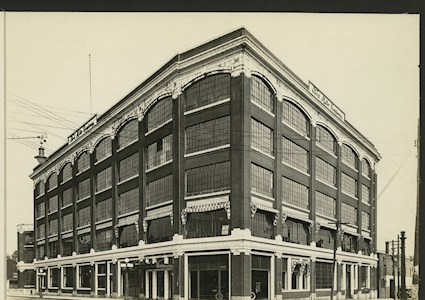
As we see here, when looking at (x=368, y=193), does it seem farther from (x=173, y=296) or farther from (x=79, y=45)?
(x=79, y=45)

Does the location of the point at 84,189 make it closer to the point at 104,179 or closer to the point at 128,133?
the point at 104,179

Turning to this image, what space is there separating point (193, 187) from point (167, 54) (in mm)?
1861

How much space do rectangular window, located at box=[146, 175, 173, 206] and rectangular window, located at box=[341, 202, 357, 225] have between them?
2592 mm

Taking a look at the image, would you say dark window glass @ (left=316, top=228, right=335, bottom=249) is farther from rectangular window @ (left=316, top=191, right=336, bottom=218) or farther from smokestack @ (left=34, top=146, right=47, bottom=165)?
smokestack @ (left=34, top=146, right=47, bottom=165)

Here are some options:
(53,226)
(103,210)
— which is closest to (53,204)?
(53,226)

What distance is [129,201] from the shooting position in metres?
8.34

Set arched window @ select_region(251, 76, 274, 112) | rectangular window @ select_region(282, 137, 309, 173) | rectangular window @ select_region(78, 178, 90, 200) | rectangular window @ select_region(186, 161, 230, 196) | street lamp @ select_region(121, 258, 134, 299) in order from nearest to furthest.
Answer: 1. rectangular window @ select_region(186, 161, 230, 196)
2. arched window @ select_region(251, 76, 274, 112)
3. rectangular window @ select_region(282, 137, 309, 173)
4. street lamp @ select_region(121, 258, 134, 299)
5. rectangular window @ select_region(78, 178, 90, 200)

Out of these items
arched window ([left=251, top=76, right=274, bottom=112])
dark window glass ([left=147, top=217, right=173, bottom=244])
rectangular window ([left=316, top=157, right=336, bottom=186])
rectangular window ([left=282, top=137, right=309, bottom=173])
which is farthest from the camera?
rectangular window ([left=316, top=157, right=336, bottom=186])

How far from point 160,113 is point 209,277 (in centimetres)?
237

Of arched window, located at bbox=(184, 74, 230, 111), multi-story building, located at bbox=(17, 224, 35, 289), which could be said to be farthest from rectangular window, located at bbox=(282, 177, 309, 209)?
multi-story building, located at bbox=(17, 224, 35, 289)

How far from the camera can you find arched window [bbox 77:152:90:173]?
843 cm

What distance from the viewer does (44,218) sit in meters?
8.23

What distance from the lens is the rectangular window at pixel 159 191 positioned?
799cm

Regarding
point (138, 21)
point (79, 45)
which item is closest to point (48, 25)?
point (79, 45)
